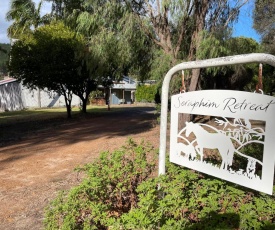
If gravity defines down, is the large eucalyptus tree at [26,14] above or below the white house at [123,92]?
above

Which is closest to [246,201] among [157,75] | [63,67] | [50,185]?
[50,185]

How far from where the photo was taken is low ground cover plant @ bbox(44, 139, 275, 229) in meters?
2.45

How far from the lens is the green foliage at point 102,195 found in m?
2.70

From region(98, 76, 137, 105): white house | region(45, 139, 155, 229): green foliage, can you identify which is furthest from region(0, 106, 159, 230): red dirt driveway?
region(98, 76, 137, 105): white house

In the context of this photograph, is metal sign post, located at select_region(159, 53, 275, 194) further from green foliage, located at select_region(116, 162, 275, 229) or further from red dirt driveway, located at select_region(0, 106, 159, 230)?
red dirt driveway, located at select_region(0, 106, 159, 230)

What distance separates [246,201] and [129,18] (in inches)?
334

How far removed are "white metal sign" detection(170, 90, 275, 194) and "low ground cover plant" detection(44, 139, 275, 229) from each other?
207 mm

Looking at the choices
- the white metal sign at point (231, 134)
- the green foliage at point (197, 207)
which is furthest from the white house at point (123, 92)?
the green foliage at point (197, 207)

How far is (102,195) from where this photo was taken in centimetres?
301

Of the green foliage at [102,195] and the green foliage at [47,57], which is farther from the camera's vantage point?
the green foliage at [47,57]

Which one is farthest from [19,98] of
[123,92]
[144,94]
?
[123,92]

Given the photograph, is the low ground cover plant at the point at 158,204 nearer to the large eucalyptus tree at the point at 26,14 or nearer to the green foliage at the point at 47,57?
the green foliage at the point at 47,57

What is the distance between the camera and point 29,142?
385 inches

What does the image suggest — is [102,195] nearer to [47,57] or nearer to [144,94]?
[47,57]
